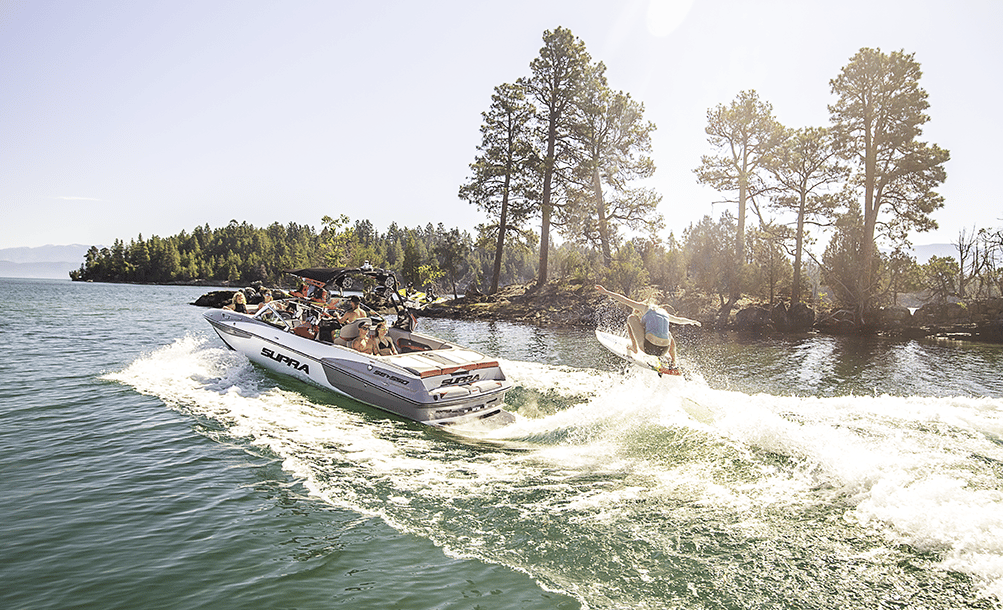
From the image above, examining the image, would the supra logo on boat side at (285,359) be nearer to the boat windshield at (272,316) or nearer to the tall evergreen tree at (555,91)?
the boat windshield at (272,316)

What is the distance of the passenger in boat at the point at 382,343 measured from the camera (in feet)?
34.7

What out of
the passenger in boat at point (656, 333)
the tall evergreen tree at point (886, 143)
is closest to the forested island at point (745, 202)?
the tall evergreen tree at point (886, 143)

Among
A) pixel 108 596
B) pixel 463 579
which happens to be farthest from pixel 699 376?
pixel 108 596

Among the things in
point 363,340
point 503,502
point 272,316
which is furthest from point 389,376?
point 272,316

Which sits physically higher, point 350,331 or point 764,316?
point 350,331

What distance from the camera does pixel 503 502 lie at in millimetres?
5434

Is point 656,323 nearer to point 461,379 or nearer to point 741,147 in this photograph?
point 461,379

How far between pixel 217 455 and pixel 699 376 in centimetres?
1237

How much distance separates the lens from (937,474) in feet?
18.9

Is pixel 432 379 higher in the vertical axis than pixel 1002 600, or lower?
higher

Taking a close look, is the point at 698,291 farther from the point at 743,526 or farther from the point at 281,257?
the point at 281,257

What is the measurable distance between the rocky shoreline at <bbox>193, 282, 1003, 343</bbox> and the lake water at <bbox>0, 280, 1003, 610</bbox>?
18.1 m

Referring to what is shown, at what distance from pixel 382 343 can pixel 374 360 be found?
1.45m

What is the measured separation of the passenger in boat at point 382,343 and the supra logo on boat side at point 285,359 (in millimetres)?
1492
